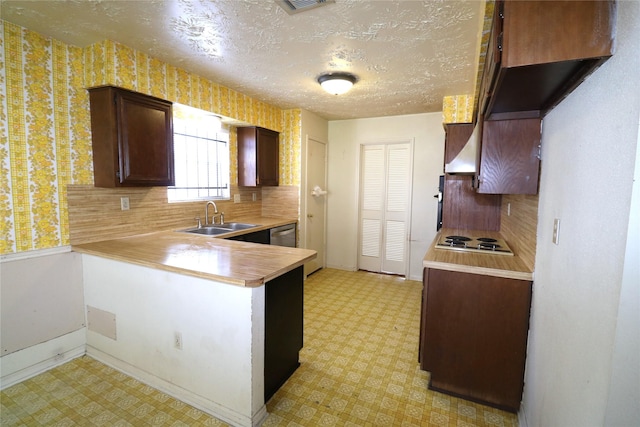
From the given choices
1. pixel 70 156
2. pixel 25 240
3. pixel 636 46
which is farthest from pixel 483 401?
pixel 70 156

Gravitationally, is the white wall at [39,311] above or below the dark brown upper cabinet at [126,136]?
below

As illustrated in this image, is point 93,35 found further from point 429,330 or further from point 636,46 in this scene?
point 429,330

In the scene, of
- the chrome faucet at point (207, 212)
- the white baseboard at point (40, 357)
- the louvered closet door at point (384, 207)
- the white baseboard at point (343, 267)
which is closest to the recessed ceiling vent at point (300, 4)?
the chrome faucet at point (207, 212)

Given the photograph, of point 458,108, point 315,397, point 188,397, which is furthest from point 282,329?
point 458,108

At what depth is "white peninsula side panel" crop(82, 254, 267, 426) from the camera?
164 centimetres

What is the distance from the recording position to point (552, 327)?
1312mm

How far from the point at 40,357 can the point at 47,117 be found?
1739 millimetres

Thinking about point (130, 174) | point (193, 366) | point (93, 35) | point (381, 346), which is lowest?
point (381, 346)

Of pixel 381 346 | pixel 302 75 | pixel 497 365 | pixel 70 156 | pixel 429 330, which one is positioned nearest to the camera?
pixel 497 365

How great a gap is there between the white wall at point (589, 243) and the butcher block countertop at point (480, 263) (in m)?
0.22

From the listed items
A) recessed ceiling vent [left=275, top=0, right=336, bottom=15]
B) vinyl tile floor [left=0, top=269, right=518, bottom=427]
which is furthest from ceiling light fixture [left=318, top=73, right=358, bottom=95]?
vinyl tile floor [left=0, top=269, right=518, bottom=427]

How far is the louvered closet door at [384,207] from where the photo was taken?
A: 14.4ft

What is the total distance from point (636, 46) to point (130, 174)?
279 centimetres

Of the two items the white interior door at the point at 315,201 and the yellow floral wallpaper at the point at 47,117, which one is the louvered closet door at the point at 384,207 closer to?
the white interior door at the point at 315,201
